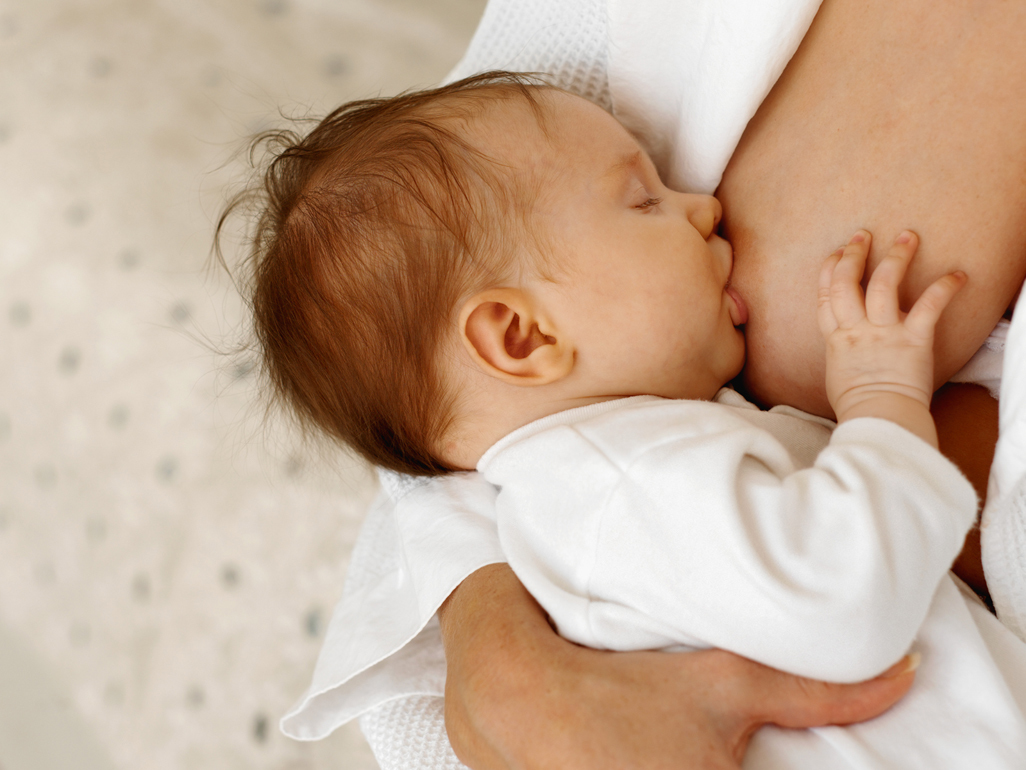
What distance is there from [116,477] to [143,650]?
308mm

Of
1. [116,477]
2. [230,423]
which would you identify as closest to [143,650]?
[116,477]

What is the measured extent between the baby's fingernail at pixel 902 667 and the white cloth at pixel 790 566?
3cm

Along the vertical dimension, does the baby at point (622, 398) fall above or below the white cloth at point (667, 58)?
below

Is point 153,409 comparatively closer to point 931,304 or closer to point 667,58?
point 667,58

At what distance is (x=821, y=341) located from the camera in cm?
77

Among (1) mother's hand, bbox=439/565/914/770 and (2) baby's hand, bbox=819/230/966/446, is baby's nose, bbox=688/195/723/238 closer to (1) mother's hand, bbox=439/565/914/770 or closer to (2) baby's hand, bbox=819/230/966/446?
(2) baby's hand, bbox=819/230/966/446

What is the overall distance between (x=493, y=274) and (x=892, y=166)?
356 millimetres

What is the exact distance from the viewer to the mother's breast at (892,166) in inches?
26.3

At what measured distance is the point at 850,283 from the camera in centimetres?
70

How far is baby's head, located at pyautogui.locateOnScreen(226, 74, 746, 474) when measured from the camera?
778mm

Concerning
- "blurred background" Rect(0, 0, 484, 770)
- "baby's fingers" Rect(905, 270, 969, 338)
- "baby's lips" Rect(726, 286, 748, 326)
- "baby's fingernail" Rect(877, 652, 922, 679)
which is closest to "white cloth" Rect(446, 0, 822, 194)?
"baby's lips" Rect(726, 286, 748, 326)

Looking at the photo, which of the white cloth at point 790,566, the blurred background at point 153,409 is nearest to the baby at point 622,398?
the white cloth at point 790,566

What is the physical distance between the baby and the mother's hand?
2 cm

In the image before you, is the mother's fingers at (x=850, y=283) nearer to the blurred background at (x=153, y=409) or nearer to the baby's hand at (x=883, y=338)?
the baby's hand at (x=883, y=338)
